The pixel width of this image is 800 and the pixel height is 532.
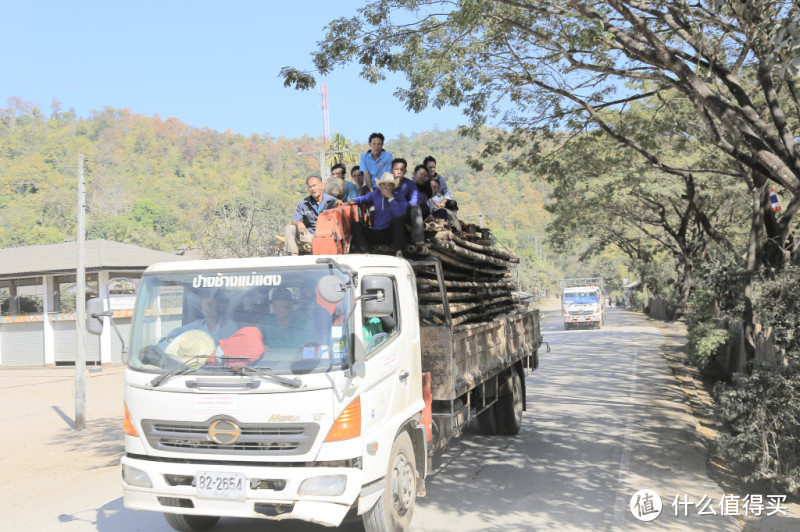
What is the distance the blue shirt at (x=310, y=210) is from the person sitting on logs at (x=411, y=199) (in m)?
0.74

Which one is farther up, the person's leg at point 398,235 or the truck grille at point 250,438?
the person's leg at point 398,235

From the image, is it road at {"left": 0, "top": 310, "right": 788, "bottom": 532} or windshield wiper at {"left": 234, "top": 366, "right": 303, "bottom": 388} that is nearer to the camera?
windshield wiper at {"left": 234, "top": 366, "right": 303, "bottom": 388}

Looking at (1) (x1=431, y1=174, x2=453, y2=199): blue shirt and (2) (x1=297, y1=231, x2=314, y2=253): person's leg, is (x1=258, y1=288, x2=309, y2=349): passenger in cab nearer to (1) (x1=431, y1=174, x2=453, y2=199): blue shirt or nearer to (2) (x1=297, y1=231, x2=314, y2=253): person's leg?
(2) (x1=297, y1=231, x2=314, y2=253): person's leg

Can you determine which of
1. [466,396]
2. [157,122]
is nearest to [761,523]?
[466,396]

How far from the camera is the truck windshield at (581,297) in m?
34.2

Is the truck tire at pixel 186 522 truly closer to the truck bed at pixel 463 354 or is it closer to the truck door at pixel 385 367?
the truck door at pixel 385 367

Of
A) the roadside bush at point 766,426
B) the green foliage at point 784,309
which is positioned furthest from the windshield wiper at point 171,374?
the green foliage at point 784,309

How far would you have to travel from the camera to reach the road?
18.5 ft

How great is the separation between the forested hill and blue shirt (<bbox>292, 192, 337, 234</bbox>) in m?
30.1

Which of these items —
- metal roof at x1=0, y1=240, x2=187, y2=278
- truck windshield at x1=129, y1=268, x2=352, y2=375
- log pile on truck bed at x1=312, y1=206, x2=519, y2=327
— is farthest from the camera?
metal roof at x1=0, y1=240, x2=187, y2=278

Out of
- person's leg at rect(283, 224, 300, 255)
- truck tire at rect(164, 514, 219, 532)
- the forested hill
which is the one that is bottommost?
truck tire at rect(164, 514, 219, 532)

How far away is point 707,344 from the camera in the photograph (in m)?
14.2

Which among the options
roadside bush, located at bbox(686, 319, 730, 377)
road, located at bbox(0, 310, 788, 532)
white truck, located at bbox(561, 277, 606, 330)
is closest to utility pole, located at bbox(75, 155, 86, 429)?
road, located at bbox(0, 310, 788, 532)

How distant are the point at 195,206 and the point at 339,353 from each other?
8178cm
